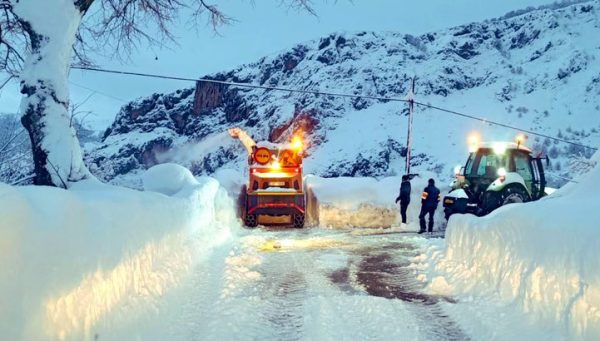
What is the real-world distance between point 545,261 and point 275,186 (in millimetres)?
13041

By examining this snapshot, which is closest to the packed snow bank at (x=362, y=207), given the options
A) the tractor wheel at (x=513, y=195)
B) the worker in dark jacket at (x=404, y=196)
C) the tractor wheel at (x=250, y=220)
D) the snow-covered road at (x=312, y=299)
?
the worker in dark jacket at (x=404, y=196)

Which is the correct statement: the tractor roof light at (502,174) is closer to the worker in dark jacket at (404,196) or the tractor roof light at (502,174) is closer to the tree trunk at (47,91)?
the worker in dark jacket at (404,196)

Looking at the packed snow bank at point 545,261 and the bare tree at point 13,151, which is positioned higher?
the bare tree at point 13,151

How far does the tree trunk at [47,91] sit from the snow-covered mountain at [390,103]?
3601 centimetres

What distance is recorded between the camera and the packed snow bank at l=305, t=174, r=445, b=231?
18.3m

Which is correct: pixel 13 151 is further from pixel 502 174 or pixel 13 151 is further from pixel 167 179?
pixel 502 174

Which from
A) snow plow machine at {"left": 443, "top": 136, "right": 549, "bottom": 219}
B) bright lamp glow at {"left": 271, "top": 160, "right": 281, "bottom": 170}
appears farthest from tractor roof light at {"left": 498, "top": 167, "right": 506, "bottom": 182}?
bright lamp glow at {"left": 271, "top": 160, "right": 281, "bottom": 170}

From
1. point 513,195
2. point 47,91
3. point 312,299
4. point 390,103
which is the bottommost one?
point 312,299

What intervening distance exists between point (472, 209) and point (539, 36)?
56.6 meters

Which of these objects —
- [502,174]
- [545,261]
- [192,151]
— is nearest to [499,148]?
[502,174]

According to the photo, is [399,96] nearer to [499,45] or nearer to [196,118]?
[499,45]

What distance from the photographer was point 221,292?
7387mm

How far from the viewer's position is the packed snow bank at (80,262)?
141 inches

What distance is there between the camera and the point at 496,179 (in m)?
15.5
